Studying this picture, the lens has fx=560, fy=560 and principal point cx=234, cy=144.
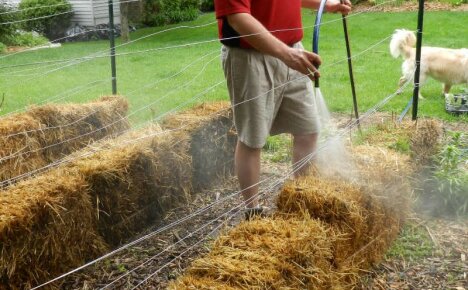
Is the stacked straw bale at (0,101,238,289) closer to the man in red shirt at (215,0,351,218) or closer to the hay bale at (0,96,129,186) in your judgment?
the hay bale at (0,96,129,186)

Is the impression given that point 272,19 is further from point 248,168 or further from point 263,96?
point 248,168

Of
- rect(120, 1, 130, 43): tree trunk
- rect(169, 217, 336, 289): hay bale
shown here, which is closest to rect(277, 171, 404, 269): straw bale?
rect(169, 217, 336, 289): hay bale

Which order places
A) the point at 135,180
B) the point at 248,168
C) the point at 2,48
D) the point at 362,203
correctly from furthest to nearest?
1. the point at 2,48
2. the point at 135,180
3. the point at 248,168
4. the point at 362,203

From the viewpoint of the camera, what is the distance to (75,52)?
36.4 feet

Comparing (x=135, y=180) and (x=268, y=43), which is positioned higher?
(x=268, y=43)

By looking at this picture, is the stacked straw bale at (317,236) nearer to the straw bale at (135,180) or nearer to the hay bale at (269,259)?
the hay bale at (269,259)

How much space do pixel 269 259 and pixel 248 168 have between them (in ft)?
3.08

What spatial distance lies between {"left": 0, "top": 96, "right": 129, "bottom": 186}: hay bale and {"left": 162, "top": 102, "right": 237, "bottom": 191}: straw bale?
1.80ft

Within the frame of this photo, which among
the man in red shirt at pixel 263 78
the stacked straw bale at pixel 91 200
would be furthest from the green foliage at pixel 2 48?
the man in red shirt at pixel 263 78

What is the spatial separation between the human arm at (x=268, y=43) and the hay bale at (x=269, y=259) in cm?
68

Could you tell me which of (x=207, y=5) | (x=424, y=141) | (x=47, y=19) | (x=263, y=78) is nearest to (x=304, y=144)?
(x=263, y=78)

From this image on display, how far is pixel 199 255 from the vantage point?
3.00 meters

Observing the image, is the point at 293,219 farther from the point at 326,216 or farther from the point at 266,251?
the point at 266,251

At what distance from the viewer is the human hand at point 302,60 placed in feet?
7.98
